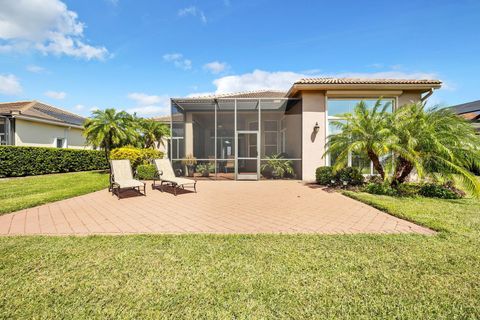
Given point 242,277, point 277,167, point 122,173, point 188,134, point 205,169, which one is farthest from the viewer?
point 188,134

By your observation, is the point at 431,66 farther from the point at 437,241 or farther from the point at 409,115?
the point at 437,241

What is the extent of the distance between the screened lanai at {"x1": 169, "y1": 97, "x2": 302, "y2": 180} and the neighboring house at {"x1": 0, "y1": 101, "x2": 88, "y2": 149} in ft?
30.9

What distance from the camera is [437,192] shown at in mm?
7586

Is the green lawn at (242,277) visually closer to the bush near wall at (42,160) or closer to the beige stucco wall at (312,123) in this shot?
the beige stucco wall at (312,123)

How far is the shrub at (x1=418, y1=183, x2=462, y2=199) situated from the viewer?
7449 mm

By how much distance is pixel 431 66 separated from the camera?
1248 centimetres

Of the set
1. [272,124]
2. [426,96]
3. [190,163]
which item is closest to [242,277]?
[190,163]

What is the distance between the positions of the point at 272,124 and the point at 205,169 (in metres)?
4.84

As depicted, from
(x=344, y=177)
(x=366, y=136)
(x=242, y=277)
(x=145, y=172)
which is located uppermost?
(x=366, y=136)

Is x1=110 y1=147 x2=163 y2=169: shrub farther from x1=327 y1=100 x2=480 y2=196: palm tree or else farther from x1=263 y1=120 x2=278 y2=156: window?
x1=327 y1=100 x2=480 y2=196: palm tree

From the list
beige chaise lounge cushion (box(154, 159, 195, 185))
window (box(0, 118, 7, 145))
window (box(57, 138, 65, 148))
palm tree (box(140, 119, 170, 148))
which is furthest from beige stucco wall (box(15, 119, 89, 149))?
beige chaise lounge cushion (box(154, 159, 195, 185))

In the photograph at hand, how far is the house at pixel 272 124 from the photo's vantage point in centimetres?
1106

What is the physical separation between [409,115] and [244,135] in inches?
291

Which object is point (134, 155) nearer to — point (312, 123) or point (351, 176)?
point (312, 123)
